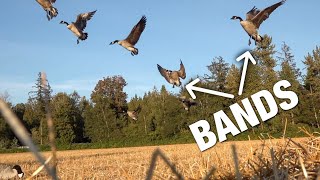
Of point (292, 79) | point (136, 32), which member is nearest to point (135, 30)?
point (136, 32)

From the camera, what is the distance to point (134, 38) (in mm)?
12508

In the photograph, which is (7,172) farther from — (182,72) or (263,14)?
(263,14)

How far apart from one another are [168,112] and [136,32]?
59359 millimetres

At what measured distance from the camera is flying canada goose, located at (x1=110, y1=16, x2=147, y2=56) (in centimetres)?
1189

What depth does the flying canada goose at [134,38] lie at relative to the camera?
1189 centimetres

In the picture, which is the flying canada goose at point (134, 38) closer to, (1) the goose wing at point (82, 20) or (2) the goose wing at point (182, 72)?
(1) the goose wing at point (82, 20)

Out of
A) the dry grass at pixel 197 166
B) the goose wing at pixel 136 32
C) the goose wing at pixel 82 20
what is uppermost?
the goose wing at pixel 82 20

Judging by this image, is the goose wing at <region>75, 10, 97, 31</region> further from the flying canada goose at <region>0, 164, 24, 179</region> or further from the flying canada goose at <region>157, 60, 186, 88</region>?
the flying canada goose at <region>0, 164, 24, 179</region>

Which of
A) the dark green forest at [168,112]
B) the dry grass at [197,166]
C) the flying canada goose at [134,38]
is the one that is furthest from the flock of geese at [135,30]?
the dark green forest at [168,112]

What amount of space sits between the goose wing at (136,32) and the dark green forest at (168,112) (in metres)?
41.2

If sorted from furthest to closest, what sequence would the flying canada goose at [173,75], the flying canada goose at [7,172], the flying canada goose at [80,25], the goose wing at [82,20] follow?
the flying canada goose at [173,75] → the goose wing at [82,20] → the flying canada goose at [80,25] → the flying canada goose at [7,172]

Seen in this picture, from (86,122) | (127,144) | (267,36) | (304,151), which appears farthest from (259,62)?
(304,151)

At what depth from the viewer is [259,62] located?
6519 centimetres

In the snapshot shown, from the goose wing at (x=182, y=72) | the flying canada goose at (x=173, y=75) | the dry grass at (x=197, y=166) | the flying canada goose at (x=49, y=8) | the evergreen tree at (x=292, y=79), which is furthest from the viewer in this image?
the evergreen tree at (x=292, y=79)
